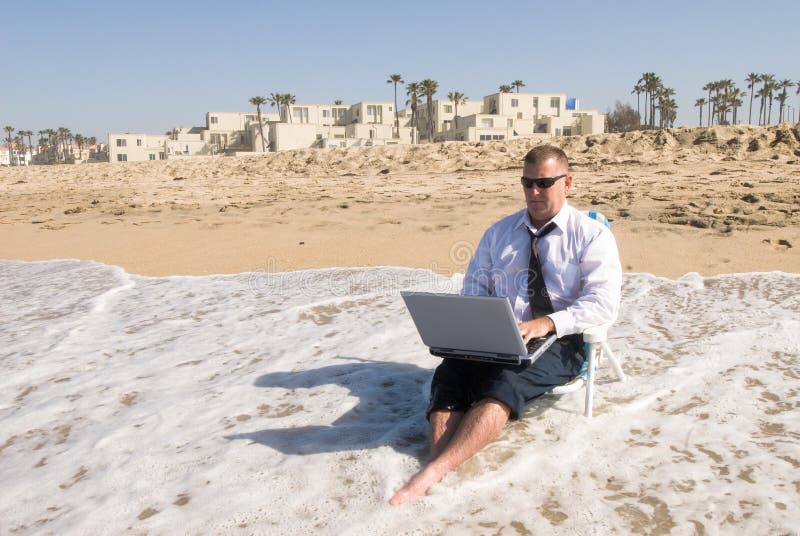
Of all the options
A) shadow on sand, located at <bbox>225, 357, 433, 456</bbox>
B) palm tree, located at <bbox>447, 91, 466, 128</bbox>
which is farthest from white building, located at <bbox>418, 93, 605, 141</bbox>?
shadow on sand, located at <bbox>225, 357, 433, 456</bbox>

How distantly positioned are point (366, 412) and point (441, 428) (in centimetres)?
90

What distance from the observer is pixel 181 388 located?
181 inches

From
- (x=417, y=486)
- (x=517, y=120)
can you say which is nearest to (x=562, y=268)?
(x=417, y=486)

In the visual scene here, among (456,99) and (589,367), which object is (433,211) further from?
(456,99)

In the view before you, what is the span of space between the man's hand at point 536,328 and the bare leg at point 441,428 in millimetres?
532

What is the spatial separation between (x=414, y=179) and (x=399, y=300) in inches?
420

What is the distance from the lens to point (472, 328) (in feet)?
10.2

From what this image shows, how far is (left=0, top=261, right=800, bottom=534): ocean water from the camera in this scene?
2.86 metres

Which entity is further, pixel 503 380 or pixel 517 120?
pixel 517 120

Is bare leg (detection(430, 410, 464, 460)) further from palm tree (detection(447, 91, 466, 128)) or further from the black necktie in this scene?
palm tree (detection(447, 91, 466, 128))

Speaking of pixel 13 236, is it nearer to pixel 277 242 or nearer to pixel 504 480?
pixel 277 242

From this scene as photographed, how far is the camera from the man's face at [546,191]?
3.46m

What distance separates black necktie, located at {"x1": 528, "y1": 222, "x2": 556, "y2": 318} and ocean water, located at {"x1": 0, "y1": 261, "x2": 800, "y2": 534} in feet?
2.10

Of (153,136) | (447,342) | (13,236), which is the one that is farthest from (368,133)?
(447,342)
